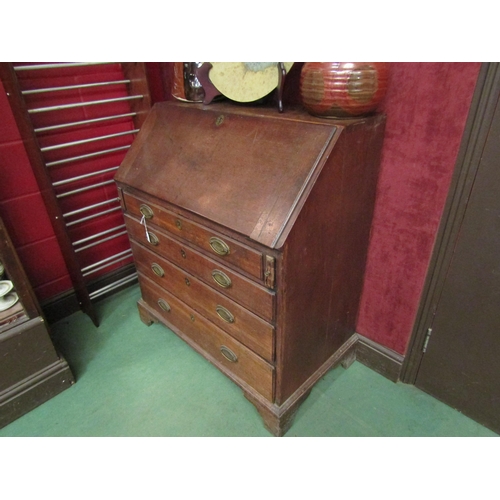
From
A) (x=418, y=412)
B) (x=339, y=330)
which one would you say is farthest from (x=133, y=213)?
(x=418, y=412)

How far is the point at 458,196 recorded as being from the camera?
44.8 inches

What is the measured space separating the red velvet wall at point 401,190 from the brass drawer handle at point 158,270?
676 mm

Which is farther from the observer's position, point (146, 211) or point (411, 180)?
point (146, 211)

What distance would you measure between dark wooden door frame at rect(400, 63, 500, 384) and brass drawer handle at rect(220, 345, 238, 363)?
74 centimetres

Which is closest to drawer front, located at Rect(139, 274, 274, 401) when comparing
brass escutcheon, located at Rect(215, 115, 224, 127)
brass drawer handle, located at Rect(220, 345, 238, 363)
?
brass drawer handle, located at Rect(220, 345, 238, 363)

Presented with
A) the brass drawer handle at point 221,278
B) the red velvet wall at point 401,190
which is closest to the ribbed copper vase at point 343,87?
the red velvet wall at point 401,190

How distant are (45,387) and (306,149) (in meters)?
1.46

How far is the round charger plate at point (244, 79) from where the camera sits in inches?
47.1

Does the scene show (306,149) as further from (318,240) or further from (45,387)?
(45,387)

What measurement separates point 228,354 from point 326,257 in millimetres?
567

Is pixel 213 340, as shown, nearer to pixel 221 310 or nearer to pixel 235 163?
pixel 221 310

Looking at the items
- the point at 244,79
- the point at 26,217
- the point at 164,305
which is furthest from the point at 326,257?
the point at 26,217

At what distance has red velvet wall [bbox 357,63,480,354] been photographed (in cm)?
107

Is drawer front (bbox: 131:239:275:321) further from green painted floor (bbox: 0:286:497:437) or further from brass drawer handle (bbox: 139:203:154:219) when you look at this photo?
green painted floor (bbox: 0:286:497:437)
